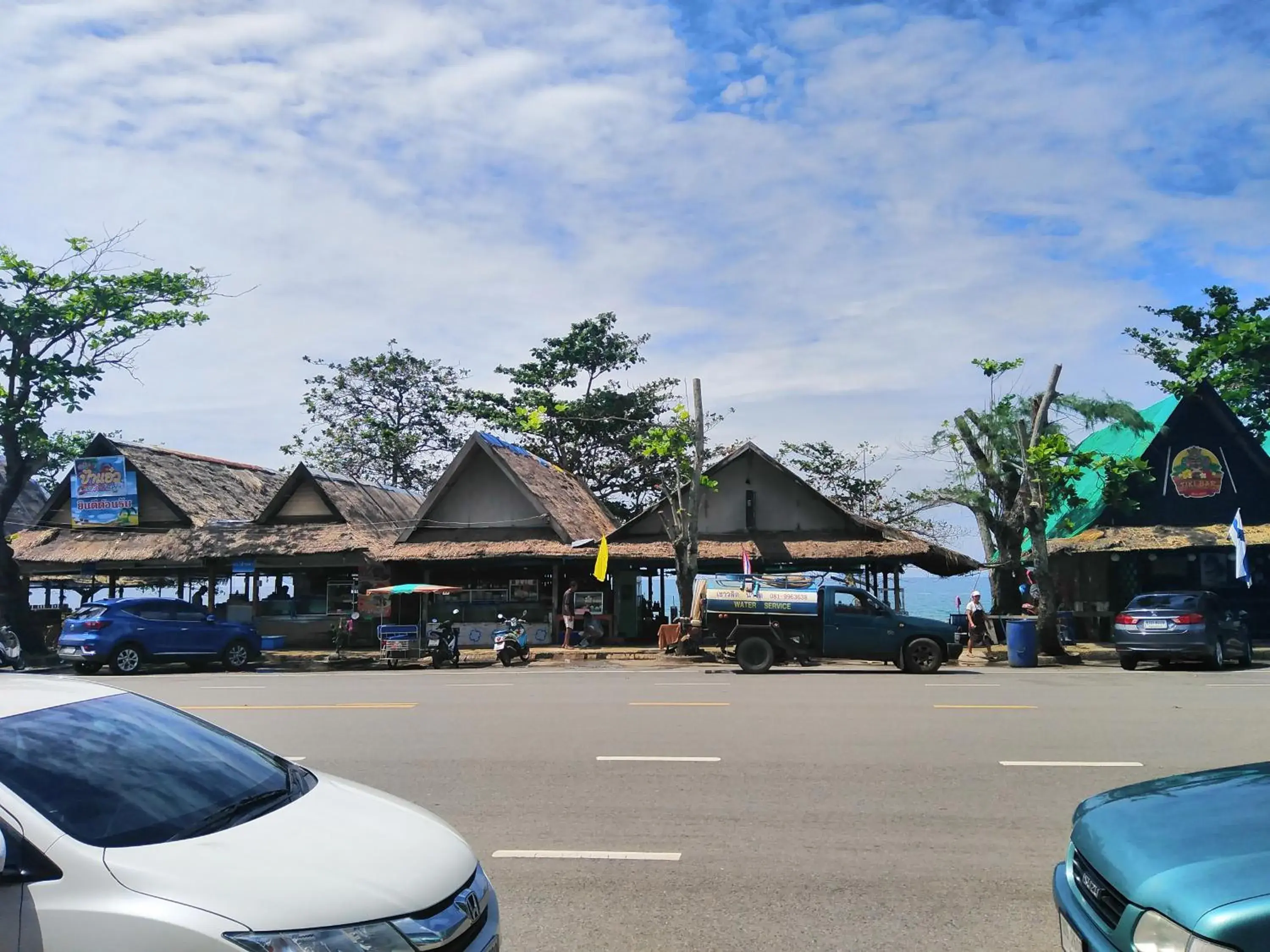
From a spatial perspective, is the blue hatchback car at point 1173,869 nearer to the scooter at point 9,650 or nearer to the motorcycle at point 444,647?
the motorcycle at point 444,647

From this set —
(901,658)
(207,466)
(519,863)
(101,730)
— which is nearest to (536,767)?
(519,863)

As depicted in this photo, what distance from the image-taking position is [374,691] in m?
A: 16.4

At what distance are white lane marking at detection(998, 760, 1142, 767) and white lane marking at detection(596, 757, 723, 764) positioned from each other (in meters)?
2.55

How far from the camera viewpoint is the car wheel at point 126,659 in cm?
2317

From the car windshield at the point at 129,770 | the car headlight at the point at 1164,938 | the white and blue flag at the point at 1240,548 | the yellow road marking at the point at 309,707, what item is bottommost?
the yellow road marking at the point at 309,707

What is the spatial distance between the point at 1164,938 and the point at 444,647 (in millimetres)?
22385

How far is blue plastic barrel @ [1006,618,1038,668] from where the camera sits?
22.5 m

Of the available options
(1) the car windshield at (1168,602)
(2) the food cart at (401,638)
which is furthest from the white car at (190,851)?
(2) the food cart at (401,638)

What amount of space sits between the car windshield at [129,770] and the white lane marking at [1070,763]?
6663mm

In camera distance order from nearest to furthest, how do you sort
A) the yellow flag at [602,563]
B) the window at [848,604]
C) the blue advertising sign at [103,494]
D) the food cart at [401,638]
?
the window at [848,604], the food cart at [401,638], the yellow flag at [602,563], the blue advertising sign at [103,494]

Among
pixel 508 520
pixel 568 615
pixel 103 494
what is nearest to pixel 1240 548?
pixel 568 615

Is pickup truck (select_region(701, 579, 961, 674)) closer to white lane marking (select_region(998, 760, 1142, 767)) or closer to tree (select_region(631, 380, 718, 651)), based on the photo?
tree (select_region(631, 380, 718, 651))

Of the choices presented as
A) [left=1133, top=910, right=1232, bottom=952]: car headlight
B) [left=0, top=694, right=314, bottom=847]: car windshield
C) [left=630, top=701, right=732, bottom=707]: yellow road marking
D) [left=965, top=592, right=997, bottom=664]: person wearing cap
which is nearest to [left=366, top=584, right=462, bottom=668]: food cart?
[left=630, top=701, right=732, bottom=707]: yellow road marking

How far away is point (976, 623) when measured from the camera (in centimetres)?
2641
